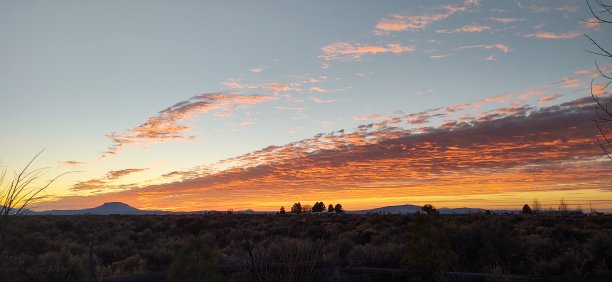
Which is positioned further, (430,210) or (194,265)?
(430,210)

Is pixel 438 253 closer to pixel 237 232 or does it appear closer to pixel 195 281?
pixel 195 281

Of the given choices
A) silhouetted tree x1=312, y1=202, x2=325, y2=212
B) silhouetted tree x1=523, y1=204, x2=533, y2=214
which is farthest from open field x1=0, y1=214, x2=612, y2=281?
silhouetted tree x1=312, y1=202, x2=325, y2=212

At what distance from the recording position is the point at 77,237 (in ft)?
80.7

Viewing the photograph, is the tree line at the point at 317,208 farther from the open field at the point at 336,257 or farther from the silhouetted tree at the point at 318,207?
the open field at the point at 336,257

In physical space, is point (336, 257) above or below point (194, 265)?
below

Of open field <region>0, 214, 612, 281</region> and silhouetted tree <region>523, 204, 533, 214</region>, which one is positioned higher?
silhouetted tree <region>523, 204, 533, 214</region>

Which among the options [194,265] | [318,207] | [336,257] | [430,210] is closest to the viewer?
[194,265]

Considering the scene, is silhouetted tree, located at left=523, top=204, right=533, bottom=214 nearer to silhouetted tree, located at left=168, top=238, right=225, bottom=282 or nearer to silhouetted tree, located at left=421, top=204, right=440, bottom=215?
silhouetted tree, located at left=421, top=204, right=440, bottom=215

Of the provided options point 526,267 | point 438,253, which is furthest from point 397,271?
point 526,267

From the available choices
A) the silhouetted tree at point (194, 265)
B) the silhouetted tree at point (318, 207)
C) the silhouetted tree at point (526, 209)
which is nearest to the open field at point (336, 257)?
the silhouetted tree at point (194, 265)

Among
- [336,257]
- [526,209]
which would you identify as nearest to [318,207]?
[526,209]

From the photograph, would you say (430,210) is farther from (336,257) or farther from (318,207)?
(318,207)

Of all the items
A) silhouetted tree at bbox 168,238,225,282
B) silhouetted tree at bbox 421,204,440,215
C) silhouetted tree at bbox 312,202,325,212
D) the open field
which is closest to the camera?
silhouetted tree at bbox 168,238,225,282

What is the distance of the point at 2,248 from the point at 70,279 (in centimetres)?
207
